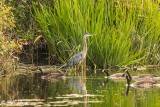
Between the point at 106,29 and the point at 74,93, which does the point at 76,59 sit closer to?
the point at 106,29

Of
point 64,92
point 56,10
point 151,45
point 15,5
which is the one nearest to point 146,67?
point 151,45

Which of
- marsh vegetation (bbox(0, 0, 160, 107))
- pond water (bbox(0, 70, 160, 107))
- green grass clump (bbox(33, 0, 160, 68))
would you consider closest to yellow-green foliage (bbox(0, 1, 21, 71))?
marsh vegetation (bbox(0, 0, 160, 107))

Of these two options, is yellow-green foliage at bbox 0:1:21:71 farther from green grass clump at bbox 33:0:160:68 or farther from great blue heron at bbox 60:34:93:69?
green grass clump at bbox 33:0:160:68

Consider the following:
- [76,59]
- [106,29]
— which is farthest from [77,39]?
[76,59]

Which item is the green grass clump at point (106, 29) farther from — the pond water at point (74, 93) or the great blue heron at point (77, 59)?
the pond water at point (74, 93)

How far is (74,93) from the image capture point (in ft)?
47.6

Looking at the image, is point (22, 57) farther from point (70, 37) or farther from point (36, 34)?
point (70, 37)

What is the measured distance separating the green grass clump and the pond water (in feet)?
8.17

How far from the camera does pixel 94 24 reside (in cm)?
2053

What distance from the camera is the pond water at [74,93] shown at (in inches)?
506

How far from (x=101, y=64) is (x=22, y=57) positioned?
3.05 m

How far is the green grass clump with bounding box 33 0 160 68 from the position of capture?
66.9 feet

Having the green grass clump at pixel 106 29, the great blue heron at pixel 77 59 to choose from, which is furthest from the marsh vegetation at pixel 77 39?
the great blue heron at pixel 77 59

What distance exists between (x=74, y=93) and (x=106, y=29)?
6497 mm
